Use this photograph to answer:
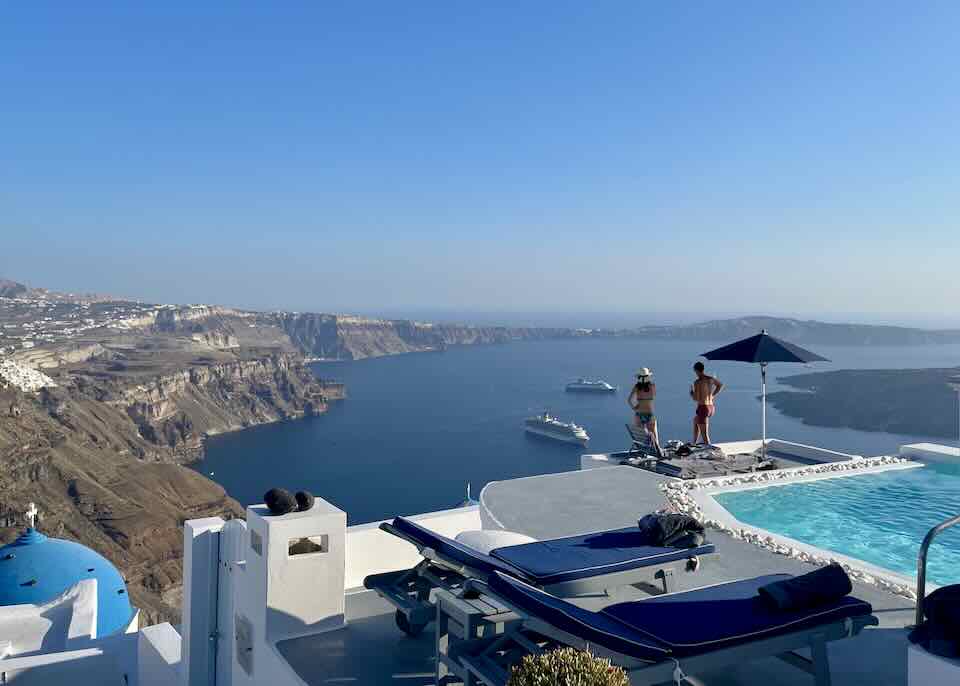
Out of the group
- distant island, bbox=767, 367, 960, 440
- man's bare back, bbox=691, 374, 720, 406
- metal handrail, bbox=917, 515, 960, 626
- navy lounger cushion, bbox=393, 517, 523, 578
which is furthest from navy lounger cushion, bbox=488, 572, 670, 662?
distant island, bbox=767, 367, 960, 440

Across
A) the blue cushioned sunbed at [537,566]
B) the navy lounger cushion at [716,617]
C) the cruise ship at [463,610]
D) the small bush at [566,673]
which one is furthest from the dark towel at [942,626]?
the blue cushioned sunbed at [537,566]

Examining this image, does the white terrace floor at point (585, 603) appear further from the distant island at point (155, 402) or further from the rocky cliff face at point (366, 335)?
the rocky cliff face at point (366, 335)

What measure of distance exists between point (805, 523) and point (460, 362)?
129 meters

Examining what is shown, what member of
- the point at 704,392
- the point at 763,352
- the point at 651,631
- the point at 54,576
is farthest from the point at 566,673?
the point at 54,576

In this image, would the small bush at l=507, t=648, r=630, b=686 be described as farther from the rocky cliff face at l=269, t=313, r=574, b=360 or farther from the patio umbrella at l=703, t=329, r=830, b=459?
the rocky cliff face at l=269, t=313, r=574, b=360

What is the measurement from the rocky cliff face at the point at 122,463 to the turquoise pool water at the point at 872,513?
33.1 meters

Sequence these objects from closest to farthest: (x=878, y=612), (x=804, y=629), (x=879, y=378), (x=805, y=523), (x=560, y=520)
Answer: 1. (x=804, y=629)
2. (x=878, y=612)
3. (x=560, y=520)
4. (x=805, y=523)
5. (x=879, y=378)

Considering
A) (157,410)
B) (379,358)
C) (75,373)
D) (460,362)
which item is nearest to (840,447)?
(157,410)

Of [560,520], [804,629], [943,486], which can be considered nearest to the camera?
[804,629]

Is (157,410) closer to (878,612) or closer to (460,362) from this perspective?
(460,362)

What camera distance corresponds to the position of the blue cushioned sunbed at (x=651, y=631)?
2.76 m

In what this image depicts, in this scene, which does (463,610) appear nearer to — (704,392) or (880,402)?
(704,392)

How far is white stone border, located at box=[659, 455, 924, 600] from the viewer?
188 inches

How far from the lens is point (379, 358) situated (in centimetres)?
15588
